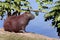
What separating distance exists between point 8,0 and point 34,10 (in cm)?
164

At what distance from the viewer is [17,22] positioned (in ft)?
39.1

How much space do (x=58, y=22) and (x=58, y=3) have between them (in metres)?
1.22

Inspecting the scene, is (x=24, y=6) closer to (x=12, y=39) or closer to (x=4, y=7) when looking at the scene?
(x=4, y=7)

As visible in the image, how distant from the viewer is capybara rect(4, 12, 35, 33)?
11.8 metres

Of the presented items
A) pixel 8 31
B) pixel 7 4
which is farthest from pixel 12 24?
pixel 7 4

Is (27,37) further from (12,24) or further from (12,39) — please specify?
(12,24)

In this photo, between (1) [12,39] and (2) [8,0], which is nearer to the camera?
(1) [12,39]

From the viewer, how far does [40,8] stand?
530 inches

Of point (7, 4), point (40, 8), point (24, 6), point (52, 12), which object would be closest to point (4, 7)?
point (7, 4)

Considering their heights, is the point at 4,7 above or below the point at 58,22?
above

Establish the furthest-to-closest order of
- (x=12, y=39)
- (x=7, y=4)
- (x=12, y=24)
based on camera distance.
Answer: (x=7, y=4) → (x=12, y=24) → (x=12, y=39)

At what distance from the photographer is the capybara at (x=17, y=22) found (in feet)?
38.8

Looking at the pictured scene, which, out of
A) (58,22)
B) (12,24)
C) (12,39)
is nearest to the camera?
(12,39)

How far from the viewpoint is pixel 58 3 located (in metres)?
14.6
